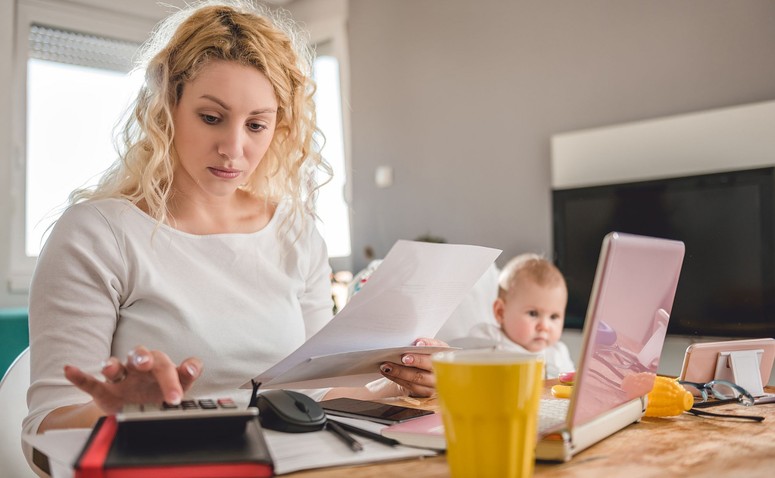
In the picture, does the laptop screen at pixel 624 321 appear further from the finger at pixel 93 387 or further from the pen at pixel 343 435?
the finger at pixel 93 387

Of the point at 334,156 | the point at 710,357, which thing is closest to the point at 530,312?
the point at 710,357

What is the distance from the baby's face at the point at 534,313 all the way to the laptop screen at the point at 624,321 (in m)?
1.33

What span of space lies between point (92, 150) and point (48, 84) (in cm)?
46

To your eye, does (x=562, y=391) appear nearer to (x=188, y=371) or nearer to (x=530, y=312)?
(x=188, y=371)

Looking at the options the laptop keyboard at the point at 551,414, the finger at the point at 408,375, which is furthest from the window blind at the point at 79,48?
the laptop keyboard at the point at 551,414

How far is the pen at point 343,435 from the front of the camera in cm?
69

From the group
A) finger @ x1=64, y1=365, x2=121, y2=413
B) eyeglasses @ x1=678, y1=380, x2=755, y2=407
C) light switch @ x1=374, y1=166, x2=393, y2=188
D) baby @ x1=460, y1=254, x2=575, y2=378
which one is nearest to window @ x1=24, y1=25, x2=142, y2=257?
light switch @ x1=374, y1=166, x2=393, y2=188

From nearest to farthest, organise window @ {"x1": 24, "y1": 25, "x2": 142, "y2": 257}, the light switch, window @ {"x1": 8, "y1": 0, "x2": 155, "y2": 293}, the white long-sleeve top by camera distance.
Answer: the white long-sleeve top
window @ {"x1": 8, "y1": 0, "x2": 155, "y2": 293}
window @ {"x1": 24, "y1": 25, "x2": 142, "y2": 257}
the light switch

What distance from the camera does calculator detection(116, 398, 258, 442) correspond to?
0.60 m

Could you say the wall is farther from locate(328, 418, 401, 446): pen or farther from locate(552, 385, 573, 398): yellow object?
locate(328, 418, 401, 446): pen

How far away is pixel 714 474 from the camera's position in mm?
622

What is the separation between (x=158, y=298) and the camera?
1097 mm

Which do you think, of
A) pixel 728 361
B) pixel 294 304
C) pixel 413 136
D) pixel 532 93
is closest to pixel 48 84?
pixel 413 136

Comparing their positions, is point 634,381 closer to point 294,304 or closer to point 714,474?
point 714,474
